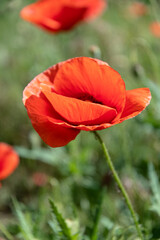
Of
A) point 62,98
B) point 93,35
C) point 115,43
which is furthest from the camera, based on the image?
point 93,35

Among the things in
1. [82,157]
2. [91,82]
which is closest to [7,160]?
[82,157]

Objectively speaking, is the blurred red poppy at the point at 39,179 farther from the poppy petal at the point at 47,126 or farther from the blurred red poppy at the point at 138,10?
the blurred red poppy at the point at 138,10

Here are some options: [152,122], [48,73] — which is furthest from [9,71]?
[48,73]

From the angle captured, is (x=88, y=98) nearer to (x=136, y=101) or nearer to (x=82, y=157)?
(x=136, y=101)

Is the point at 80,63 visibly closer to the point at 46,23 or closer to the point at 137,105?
the point at 137,105

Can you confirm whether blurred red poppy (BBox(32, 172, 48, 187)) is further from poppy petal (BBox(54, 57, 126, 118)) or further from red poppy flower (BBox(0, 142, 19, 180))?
poppy petal (BBox(54, 57, 126, 118))

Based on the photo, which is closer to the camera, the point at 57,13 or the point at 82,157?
the point at 82,157

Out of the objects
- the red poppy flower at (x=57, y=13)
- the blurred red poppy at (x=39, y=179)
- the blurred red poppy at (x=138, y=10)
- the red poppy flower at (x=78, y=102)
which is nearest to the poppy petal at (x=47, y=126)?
→ the red poppy flower at (x=78, y=102)
